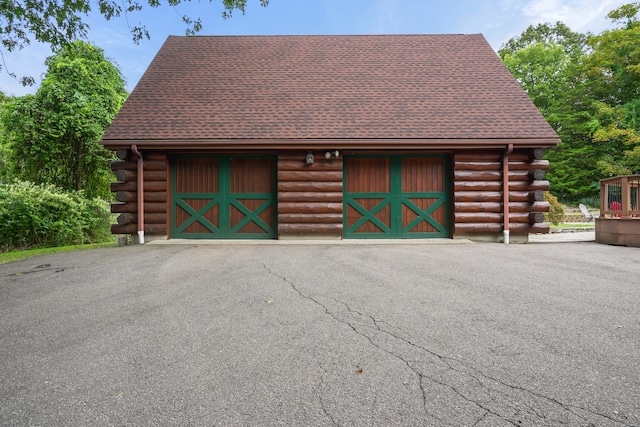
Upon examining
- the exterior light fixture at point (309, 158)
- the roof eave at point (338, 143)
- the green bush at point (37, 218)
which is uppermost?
the roof eave at point (338, 143)

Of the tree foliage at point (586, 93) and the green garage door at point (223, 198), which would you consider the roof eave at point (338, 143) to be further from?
the tree foliage at point (586, 93)

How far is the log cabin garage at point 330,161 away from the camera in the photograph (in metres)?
7.71

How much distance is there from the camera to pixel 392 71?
9672mm

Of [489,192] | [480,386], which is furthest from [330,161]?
[480,386]

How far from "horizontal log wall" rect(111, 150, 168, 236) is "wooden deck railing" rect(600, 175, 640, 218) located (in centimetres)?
1086

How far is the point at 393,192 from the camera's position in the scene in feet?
27.1

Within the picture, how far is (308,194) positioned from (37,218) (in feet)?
24.1

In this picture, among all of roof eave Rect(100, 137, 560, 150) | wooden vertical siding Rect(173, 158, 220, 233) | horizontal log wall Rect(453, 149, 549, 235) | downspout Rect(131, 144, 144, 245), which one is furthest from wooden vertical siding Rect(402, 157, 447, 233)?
downspout Rect(131, 144, 144, 245)

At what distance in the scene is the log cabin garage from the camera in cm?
771

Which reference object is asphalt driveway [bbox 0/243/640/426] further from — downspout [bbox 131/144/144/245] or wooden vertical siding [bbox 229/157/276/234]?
wooden vertical siding [bbox 229/157/276/234]

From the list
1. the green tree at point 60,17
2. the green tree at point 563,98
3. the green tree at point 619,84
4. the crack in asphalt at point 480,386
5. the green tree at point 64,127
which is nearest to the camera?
the crack in asphalt at point 480,386

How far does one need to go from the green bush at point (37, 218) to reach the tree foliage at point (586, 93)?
2371 centimetres

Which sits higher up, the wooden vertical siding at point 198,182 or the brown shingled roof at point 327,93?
the brown shingled roof at point 327,93

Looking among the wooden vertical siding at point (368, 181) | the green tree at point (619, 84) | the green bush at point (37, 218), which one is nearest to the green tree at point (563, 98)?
the green tree at point (619, 84)
